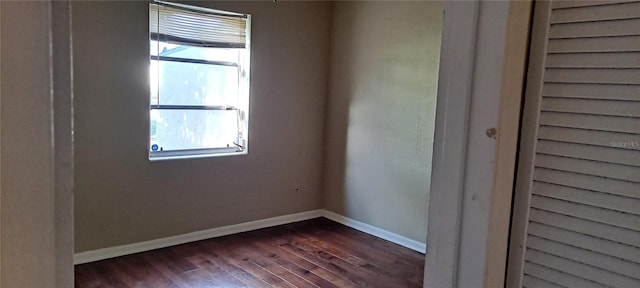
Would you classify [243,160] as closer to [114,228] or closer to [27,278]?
[114,228]

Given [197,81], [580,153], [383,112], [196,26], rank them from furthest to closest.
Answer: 1. [383,112]
2. [197,81]
3. [196,26]
4. [580,153]

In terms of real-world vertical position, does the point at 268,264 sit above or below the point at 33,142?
below

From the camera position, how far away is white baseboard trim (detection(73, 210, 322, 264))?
315 centimetres

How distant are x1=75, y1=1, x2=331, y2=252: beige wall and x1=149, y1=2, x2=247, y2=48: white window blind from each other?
3.1 inches

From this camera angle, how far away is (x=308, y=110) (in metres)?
4.24

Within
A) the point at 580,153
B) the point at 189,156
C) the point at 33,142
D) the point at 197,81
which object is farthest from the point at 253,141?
the point at 33,142

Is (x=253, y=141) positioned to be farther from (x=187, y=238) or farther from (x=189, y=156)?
(x=187, y=238)

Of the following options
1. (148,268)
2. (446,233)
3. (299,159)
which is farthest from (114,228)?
(446,233)

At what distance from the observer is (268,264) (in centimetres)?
322

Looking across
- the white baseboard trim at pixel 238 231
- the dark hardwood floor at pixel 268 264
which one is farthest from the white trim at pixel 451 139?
the white baseboard trim at pixel 238 231

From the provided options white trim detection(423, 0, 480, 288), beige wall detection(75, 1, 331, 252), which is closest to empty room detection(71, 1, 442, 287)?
beige wall detection(75, 1, 331, 252)

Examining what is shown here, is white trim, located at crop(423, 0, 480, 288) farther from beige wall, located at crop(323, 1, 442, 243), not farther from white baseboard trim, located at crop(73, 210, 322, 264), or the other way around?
white baseboard trim, located at crop(73, 210, 322, 264)

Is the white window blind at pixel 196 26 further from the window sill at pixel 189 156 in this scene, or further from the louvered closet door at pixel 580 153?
the louvered closet door at pixel 580 153

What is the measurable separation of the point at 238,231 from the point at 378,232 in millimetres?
1191
